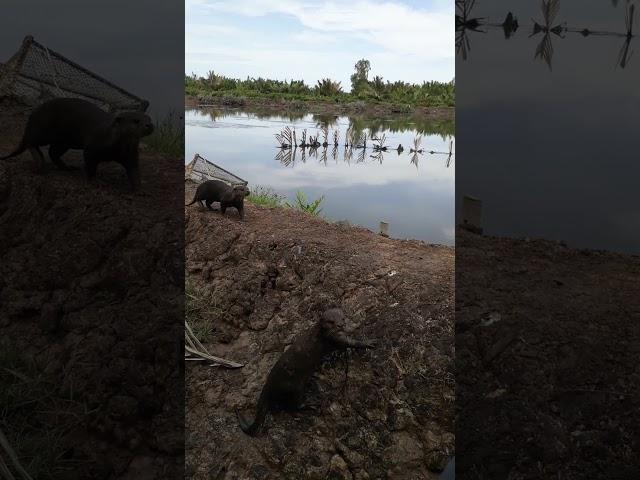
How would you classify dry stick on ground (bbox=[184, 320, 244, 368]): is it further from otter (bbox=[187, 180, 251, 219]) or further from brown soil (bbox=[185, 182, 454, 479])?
otter (bbox=[187, 180, 251, 219])

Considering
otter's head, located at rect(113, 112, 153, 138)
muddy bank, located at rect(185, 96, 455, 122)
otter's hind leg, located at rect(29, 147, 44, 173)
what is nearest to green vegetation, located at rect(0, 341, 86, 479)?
otter's hind leg, located at rect(29, 147, 44, 173)

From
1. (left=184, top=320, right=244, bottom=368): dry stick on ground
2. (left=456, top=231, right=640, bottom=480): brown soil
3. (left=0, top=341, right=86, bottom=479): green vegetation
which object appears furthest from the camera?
(left=184, top=320, right=244, bottom=368): dry stick on ground

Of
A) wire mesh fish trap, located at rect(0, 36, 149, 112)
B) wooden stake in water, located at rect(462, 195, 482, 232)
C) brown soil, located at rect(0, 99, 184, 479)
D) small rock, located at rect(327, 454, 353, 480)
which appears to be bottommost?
small rock, located at rect(327, 454, 353, 480)

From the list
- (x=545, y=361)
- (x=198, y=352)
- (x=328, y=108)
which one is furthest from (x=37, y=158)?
(x=328, y=108)

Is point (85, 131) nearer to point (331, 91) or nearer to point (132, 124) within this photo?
point (132, 124)

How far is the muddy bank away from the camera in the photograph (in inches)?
153

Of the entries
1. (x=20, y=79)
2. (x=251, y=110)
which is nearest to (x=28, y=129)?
(x=20, y=79)

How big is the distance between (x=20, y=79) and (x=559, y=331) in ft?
6.29

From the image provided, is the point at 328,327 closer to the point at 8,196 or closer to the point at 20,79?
the point at 8,196

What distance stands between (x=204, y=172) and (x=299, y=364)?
64.9 inches

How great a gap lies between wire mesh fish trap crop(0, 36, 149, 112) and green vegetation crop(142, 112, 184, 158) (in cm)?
12

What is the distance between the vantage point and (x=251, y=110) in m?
4.05

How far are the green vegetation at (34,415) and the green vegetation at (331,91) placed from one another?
2.55 meters

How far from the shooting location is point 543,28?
6.03 feet
